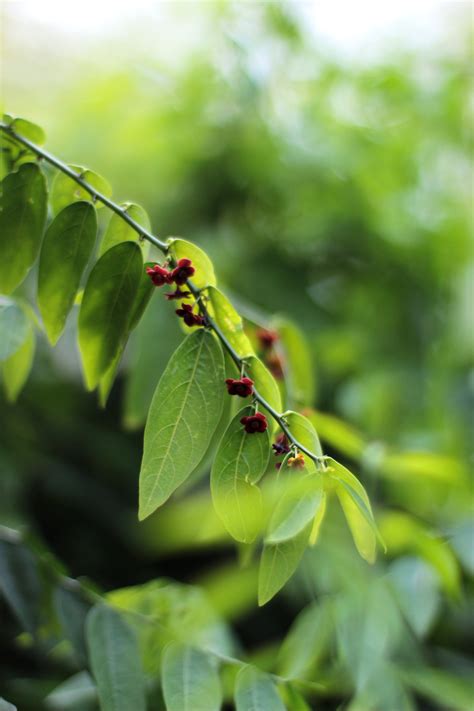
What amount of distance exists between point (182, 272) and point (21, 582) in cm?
36

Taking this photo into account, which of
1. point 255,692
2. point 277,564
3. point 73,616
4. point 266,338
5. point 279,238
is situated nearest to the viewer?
point 277,564

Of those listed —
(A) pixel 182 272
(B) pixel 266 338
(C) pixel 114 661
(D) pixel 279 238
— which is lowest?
(C) pixel 114 661

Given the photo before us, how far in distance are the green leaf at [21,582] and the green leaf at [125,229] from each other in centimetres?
32

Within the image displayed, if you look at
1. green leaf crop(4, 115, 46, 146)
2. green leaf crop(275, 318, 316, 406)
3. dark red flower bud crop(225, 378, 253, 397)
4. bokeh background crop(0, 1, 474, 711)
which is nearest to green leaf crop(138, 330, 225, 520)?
dark red flower bud crop(225, 378, 253, 397)

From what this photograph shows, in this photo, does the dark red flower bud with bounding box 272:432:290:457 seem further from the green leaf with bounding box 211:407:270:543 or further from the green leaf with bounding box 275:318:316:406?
the green leaf with bounding box 275:318:316:406

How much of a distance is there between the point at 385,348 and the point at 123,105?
0.78m

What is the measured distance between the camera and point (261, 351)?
0.82 meters

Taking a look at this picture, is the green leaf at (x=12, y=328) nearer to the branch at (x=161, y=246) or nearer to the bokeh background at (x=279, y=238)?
the branch at (x=161, y=246)

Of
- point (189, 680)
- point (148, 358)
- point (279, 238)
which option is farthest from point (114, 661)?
point (279, 238)

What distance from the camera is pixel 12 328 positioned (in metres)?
0.61

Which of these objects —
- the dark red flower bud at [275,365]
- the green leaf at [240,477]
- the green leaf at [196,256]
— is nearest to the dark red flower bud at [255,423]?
the green leaf at [240,477]

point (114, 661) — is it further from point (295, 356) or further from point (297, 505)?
point (295, 356)

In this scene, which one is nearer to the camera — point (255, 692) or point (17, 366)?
point (255, 692)

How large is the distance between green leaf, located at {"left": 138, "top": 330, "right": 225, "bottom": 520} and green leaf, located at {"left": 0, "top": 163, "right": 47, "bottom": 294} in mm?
145
